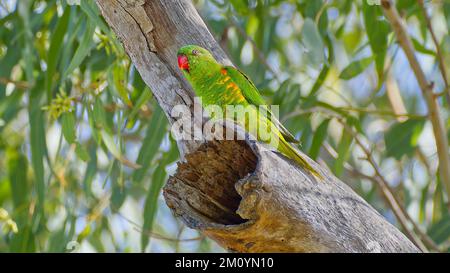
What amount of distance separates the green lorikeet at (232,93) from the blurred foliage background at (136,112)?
1.50ft

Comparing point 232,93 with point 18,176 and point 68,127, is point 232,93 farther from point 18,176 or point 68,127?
point 18,176

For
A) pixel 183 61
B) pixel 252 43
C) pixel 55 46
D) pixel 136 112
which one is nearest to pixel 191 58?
pixel 183 61

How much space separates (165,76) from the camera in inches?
74.5

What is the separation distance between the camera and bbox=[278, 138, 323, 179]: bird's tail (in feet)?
5.77

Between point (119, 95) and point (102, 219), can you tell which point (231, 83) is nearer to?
point (119, 95)

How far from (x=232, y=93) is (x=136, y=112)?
27.4 inches

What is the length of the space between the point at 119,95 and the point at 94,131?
0.60 feet

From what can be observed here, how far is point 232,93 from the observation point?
2117 millimetres

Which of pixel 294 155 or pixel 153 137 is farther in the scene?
pixel 153 137

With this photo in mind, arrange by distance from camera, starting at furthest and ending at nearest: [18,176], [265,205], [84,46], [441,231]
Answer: [18,176], [441,231], [84,46], [265,205]

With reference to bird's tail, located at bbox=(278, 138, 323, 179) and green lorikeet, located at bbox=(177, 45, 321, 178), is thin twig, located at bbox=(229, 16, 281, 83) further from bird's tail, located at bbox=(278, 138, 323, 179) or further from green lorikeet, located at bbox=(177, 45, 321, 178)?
bird's tail, located at bbox=(278, 138, 323, 179)

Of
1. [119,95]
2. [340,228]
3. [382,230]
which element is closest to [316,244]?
[340,228]

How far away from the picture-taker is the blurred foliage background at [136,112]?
2.68 metres

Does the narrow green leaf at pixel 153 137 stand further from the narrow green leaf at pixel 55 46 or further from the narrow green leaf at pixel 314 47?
the narrow green leaf at pixel 314 47
